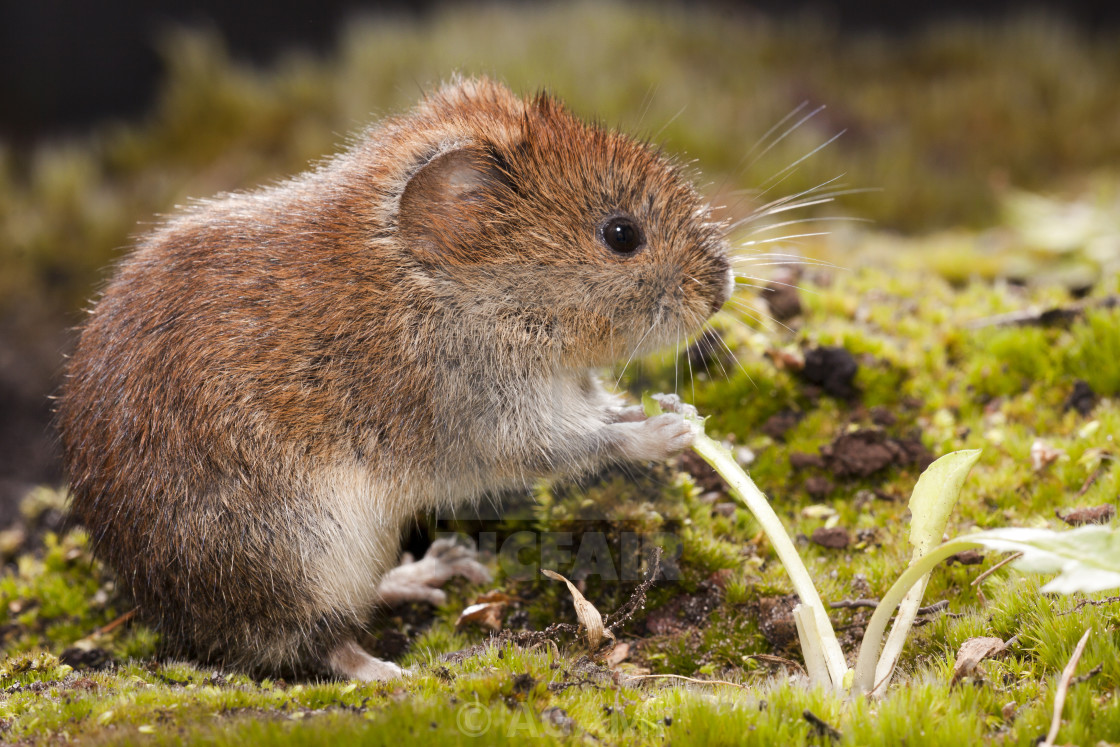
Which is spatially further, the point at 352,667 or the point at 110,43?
the point at 110,43

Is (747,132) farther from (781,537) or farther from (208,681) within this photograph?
(208,681)

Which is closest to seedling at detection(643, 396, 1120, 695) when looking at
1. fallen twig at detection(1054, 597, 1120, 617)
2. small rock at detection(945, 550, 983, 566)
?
fallen twig at detection(1054, 597, 1120, 617)

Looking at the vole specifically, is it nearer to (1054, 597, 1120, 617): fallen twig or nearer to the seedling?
the seedling

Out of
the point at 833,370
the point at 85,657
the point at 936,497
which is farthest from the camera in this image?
the point at 833,370

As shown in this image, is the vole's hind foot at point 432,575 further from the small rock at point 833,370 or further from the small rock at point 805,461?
the small rock at point 833,370

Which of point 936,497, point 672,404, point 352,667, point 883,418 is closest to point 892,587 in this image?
point 936,497

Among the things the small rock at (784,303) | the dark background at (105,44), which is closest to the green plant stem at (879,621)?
the small rock at (784,303)

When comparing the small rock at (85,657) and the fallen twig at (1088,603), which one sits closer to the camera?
the fallen twig at (1088,603)

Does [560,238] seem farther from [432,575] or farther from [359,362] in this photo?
[432,575]
